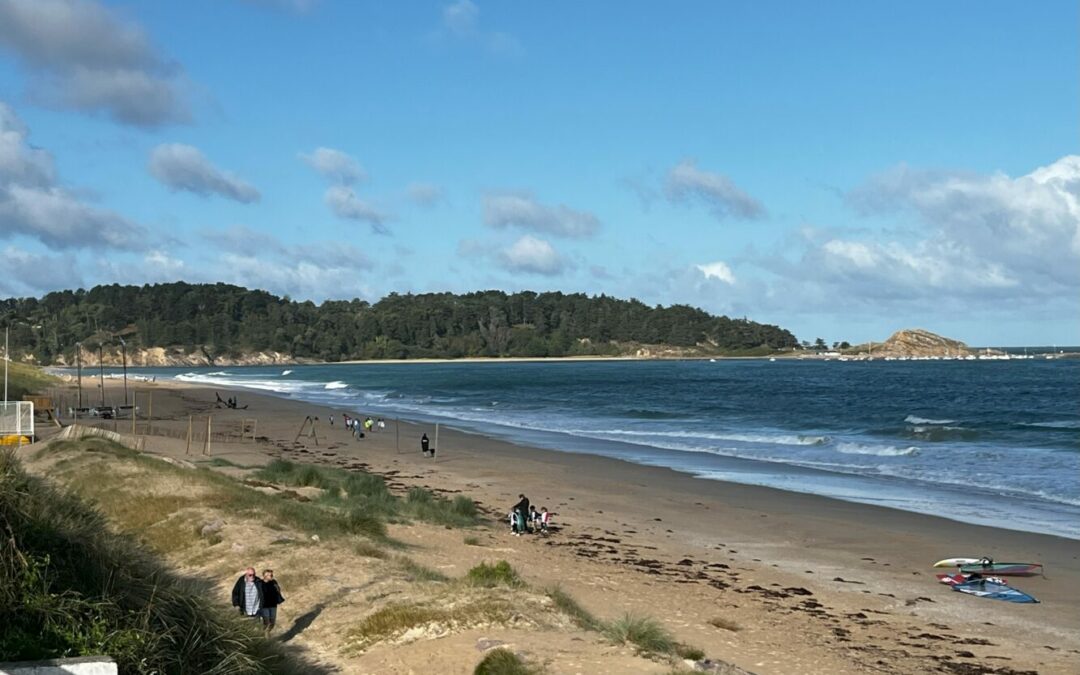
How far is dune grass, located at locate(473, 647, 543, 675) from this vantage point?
9.18 metres

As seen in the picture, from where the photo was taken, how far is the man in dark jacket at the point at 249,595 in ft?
36.8

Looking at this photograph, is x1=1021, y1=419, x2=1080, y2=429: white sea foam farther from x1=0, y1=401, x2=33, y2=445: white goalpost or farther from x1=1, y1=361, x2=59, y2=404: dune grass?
x1=1, y1=361, x2=59, y2=404: dune grass

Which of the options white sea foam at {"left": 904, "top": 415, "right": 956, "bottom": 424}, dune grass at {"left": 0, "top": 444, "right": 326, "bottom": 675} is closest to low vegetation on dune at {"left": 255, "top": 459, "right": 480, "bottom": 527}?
dune grass at {"left": 0, "top": 444, "right": 326, "bottom": 675}

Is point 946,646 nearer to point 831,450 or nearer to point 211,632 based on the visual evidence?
point 211,632

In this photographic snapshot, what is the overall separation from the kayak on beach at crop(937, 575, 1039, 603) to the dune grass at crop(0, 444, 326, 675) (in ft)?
40.5

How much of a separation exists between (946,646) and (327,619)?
8.20 metres

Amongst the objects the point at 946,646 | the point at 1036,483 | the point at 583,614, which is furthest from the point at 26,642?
the point at 1036,483

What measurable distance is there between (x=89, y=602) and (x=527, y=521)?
48.9 ft

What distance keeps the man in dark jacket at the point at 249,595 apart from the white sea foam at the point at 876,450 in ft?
100

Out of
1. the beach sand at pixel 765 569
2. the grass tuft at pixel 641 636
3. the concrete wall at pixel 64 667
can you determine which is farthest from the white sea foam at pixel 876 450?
the concrete wall at pixel 64 667

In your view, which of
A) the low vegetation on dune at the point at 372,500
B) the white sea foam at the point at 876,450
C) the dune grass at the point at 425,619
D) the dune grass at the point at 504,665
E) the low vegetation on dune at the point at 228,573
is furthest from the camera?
the white sea foam at the point at 876,450

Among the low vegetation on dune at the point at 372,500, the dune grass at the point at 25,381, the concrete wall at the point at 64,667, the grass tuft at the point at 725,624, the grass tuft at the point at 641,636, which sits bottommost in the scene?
the grass tuft at the point at 725,624

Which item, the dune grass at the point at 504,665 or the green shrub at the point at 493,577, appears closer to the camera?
the dune grass at the point at 504,665

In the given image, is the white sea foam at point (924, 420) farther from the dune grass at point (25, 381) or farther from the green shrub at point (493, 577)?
the dune grass at point (25, 381)
